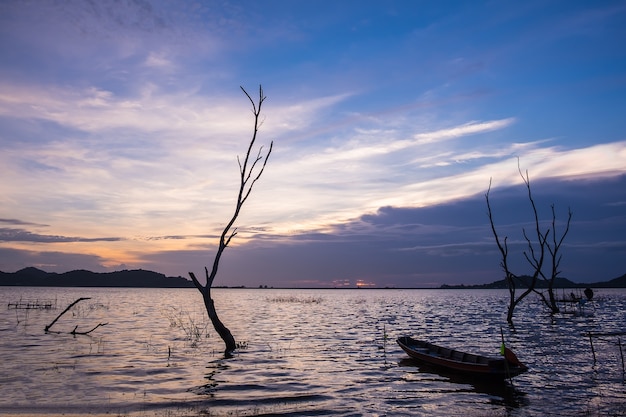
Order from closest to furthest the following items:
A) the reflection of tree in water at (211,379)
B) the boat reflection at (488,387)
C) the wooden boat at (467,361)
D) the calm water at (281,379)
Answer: the calm water at (281,379)
the boat reflection at (488,387)
the reflection of tree in water at (211,379)
the wooden boat at (467,361)

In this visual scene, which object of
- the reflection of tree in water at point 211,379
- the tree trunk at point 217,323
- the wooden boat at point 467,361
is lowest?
the reflection of tree in water at point 211,379

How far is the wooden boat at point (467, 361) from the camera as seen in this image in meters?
17.7

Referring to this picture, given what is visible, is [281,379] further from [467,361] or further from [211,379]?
[467,361]

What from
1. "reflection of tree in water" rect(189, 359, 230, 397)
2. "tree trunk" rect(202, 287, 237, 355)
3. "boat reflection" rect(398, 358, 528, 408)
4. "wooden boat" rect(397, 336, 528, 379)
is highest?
"tree trunk" rect(202, 287, 237, 355)

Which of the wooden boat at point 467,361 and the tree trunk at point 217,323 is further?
the tree trunk at point 217,323

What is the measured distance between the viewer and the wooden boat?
17.7 m

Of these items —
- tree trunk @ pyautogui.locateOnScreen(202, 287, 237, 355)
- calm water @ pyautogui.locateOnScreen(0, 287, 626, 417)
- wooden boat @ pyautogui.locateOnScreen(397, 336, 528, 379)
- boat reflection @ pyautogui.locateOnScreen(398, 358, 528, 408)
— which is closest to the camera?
calm water @ pyautogui.locateOnScreen(0, 287, 626, 417)

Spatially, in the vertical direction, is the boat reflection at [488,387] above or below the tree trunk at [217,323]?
below

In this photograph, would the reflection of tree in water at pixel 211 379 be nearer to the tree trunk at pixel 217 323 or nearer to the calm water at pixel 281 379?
the calm water at pixel 281 379

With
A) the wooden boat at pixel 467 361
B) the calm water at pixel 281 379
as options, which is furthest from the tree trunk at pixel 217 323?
the wooden boat at pixel 467 361

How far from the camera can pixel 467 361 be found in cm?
2062

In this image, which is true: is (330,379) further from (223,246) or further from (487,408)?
(223,246)

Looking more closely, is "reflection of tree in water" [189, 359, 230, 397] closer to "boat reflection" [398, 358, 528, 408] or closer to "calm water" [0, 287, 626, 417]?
"calm water" [0, 287, 626, 417]

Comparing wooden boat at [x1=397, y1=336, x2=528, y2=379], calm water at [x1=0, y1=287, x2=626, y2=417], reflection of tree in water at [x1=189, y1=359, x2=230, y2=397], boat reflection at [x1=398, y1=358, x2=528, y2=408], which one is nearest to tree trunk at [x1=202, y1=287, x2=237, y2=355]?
calm water at [x1=0, y1=287, x2=626, y2=417]
